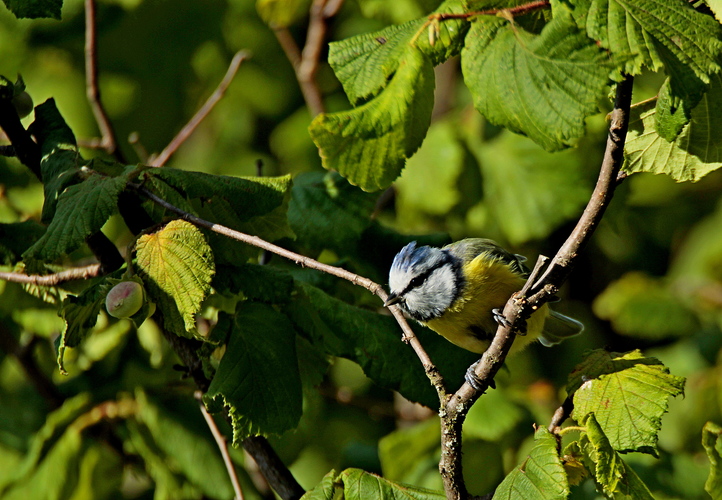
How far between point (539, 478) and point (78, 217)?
3.55ft

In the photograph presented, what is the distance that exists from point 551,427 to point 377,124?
81cm

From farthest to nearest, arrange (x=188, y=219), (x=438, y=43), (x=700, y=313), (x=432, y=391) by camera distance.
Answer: (x=700, y=313), (x=432, y=391), (x=188, y=219), (x=438, y=43)

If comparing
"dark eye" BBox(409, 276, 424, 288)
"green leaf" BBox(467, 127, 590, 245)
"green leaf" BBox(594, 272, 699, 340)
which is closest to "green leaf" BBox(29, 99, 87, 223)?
"dark eye" BBox(409, 276, 424, 288)

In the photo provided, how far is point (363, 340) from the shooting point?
194 centimetres

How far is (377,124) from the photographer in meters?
1.54

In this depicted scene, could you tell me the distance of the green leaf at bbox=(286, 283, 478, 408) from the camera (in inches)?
76.0

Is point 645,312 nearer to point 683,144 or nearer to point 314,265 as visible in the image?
point 683,144

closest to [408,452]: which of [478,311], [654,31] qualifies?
[478,311]

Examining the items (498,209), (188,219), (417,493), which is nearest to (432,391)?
(417,493)

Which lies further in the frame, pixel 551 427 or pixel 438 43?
pixel 551 427

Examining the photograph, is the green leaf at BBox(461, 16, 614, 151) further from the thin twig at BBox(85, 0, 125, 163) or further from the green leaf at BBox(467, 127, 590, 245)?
the green leaf at BBox(467, 127, 590, 245)

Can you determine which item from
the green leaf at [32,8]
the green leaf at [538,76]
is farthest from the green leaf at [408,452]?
the green leaf at [32,8]

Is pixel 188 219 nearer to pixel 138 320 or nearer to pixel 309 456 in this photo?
pixel 138 320

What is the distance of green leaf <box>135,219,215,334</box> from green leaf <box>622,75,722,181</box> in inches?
36.9
